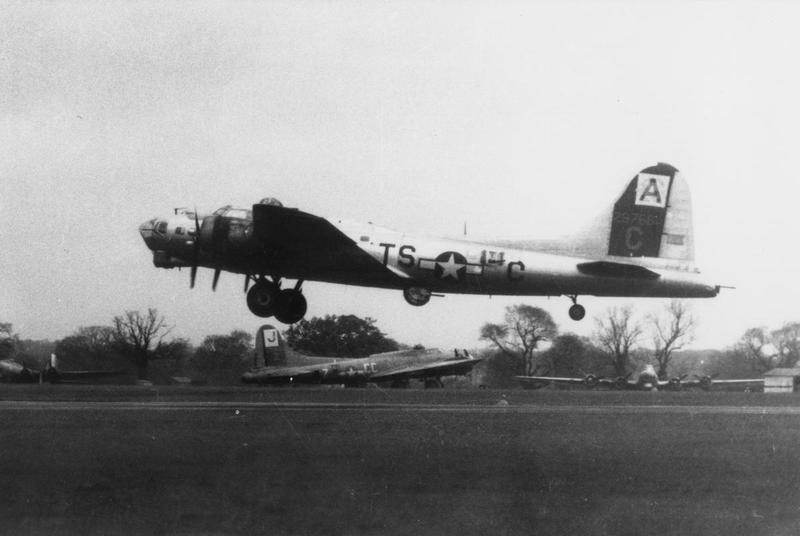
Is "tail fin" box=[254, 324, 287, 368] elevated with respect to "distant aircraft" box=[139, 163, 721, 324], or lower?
lower

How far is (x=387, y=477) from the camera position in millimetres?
15961

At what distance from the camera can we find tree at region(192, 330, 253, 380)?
5873 centimetres

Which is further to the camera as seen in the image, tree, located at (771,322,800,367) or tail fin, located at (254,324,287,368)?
tree, located at (771,322,800,367)

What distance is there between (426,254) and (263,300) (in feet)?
19.4

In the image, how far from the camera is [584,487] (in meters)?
15.6

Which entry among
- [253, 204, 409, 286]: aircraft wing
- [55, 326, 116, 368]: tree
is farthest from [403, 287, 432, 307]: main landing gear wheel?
[55, 326, 116, 368]: tree

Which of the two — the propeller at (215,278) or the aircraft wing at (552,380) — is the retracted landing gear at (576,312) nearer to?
the propeller at (215,278)

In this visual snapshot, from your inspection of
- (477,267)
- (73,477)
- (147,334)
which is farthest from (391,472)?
(147,334)

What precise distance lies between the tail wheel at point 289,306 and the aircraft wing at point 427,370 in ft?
93.4

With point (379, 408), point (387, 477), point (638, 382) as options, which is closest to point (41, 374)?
point (379, 408)

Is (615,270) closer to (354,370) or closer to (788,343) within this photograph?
(354,370)

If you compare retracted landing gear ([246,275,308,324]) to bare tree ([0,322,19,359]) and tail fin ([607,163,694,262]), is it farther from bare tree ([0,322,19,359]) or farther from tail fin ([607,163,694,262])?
bare tree ([0,322,19,359])

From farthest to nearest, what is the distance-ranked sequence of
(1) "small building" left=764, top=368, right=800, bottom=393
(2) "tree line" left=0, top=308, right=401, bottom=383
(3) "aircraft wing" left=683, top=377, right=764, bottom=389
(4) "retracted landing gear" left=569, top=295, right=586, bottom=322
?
(3) "aircraft wing" left=683, top=377, right=764, bottom=389
(1) "small building" left=764, top=368, right=800, bottom=393
(2) "tree line" left=0, top=308, right=401, bottom=383
(4) "retracted landing gear" left=569, top=295, right=586, bottom=322

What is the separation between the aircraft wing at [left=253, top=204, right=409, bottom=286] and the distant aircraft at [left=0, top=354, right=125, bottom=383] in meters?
30.0
